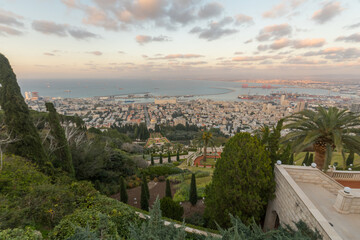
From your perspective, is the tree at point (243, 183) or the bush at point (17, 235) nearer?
the bush at point (17, 235)

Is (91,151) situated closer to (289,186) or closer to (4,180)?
(4,180)

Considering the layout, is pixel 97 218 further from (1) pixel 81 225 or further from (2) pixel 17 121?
(2) pixel 17 121

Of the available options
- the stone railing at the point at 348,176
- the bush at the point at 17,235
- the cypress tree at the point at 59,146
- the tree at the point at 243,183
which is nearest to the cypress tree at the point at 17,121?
the cypress tree at the point at 59,146

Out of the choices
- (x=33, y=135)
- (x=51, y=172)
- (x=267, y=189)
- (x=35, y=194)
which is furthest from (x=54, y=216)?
(x=267, y=189)

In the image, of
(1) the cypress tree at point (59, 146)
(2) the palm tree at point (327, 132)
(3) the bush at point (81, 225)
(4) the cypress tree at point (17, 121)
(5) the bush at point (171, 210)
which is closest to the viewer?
(3) the bush at point (81, 225)

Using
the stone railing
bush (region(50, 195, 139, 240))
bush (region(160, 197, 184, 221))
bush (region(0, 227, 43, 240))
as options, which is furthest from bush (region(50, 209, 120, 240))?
the stone railing

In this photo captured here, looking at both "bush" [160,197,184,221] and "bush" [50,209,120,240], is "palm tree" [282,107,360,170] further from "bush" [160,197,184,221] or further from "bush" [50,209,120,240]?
"bush" [50,209,120,240]

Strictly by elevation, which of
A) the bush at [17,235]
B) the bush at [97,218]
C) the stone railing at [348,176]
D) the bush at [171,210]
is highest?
the bush at [17,235]

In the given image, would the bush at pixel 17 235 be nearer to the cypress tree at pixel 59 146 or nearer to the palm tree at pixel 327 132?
the cypress tree at pixel 59 146
